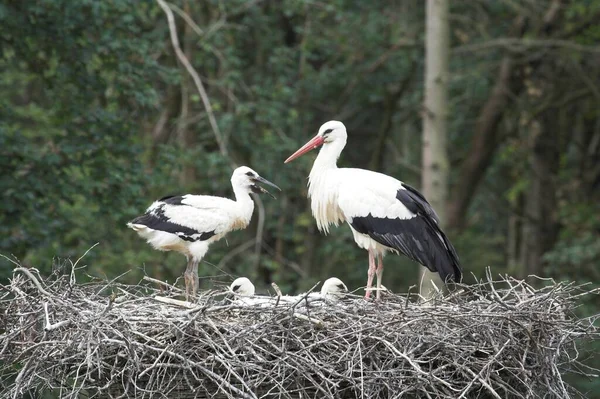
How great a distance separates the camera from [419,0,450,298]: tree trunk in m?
13.2

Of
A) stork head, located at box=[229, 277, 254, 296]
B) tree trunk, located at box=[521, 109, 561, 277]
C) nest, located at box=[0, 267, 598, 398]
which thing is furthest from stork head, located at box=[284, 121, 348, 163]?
tree trunk, located at box=[521, 109, 561, 277]

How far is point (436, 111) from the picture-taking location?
1352 centimetres

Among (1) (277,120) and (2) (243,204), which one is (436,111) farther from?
(2) (243,204)

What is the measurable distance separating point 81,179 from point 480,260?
755 cm

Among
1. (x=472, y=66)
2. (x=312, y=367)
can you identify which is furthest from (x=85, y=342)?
(x=472, y=66)

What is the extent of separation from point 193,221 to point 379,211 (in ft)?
4.87

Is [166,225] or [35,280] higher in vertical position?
[35,280]

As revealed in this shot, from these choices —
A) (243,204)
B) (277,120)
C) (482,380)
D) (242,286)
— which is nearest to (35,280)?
(242,286)

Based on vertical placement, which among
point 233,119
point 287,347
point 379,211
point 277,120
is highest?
point 379,211

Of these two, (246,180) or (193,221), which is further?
(246,180)

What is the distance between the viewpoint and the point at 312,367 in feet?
23.5

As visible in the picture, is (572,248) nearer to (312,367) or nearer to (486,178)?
(486,178)

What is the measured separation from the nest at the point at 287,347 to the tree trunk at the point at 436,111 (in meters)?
5.36

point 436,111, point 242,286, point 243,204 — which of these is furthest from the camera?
point 436,111
